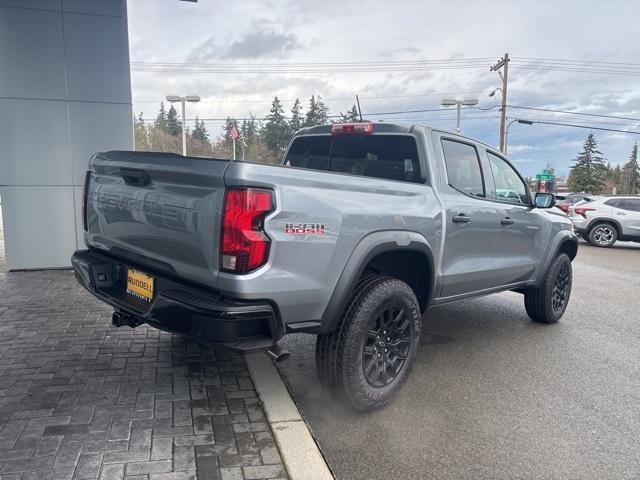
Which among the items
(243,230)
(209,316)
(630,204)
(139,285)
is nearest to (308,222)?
(243,230)

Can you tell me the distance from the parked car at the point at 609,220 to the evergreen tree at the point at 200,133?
4573cm

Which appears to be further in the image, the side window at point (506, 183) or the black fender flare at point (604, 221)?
the black fender flare at point (604, 221)

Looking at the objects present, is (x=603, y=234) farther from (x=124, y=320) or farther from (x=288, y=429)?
(x=124, y=320)

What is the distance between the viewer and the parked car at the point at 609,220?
48.3 ft

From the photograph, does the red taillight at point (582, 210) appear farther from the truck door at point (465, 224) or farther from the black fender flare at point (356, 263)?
the black fender flare at point (356, 263)

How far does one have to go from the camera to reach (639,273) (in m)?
10.1

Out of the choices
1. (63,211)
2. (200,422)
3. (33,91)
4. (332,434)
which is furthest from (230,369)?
(33,91)

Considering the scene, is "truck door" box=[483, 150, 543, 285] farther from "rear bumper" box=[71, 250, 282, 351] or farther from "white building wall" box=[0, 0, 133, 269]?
"white building wall" box=[0, 0, 133, 269]

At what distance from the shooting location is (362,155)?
4391 millimetres

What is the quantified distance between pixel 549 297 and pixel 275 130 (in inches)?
1637

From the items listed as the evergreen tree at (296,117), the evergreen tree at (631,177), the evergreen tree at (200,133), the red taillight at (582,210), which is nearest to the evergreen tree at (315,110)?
the evergreen tree at (296,117)

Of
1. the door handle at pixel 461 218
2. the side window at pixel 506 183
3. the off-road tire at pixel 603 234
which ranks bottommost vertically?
the off-road tire at pixel 603 234

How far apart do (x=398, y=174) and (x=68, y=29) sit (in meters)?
5.51

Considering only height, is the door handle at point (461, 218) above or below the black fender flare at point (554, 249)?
above
